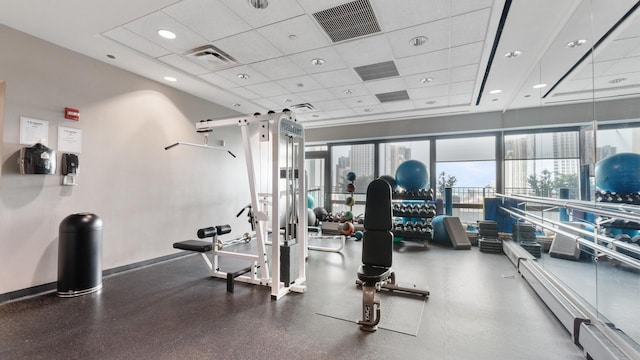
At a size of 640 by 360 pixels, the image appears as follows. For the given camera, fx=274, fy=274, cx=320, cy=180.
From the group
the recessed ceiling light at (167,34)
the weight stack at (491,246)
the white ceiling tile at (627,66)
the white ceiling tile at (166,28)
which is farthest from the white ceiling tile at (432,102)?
the recessed ceiling light at (167,34)

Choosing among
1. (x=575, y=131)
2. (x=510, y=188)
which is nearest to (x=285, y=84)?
(x=575, y=131)

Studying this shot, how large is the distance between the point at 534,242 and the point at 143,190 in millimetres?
6193

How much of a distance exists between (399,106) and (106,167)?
538 centimetres

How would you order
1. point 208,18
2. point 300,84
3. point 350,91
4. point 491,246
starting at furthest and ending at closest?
point 491,246 < point 350,91 < point 300,84 < point 208,18

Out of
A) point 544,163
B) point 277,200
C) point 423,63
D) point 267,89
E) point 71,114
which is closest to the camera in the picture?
point 277,200

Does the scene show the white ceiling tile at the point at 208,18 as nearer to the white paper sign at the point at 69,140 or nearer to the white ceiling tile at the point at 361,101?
the white paper sign at the point at 69,140

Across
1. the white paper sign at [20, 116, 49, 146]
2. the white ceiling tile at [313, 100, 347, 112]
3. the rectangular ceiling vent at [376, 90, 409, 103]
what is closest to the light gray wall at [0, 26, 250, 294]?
the white paper sign at [20, 116, 49, 146]

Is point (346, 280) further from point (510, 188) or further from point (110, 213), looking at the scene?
point (510, 188)

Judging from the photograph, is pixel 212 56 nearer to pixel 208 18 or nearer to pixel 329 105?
pixel 208 18

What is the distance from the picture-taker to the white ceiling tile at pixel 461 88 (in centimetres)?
458

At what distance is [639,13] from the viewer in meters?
2.53

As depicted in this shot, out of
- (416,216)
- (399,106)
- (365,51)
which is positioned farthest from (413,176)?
(365,51)

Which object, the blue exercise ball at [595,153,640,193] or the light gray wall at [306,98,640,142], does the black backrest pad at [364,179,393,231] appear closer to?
the blue exercise ball at [595,153,640,193]

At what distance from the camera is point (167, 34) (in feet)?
10.3
